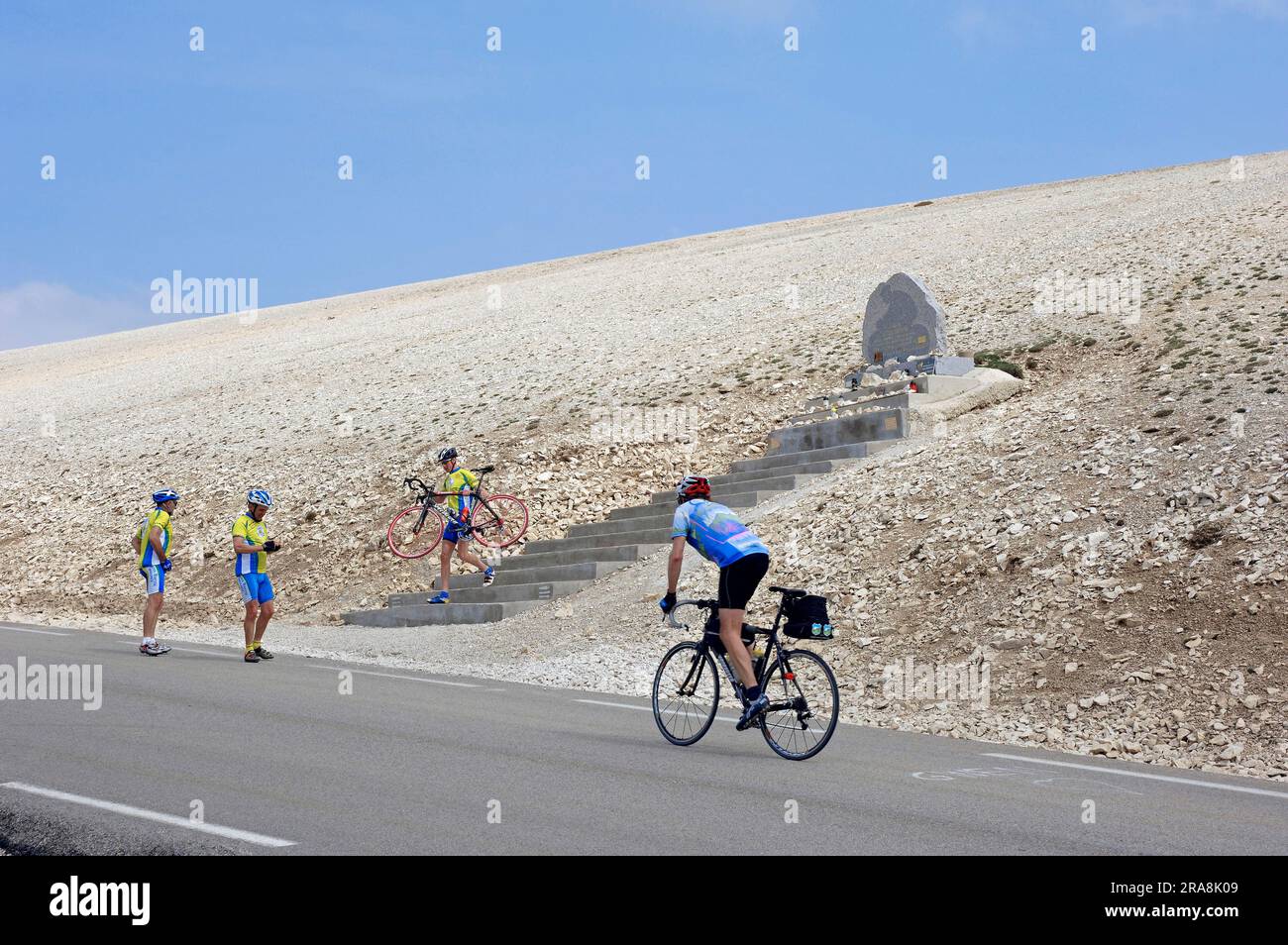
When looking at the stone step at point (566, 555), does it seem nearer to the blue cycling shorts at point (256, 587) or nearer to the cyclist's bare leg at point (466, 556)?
the cyclist's bare leg at point (466, 556)

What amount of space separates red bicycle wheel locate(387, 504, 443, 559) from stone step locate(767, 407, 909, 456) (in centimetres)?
588

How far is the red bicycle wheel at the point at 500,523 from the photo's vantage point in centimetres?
2030

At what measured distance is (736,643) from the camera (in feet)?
29.8

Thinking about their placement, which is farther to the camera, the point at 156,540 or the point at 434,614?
the point at 434,614

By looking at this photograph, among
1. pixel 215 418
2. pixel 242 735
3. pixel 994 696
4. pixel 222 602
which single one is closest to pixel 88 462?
pixel 215 418

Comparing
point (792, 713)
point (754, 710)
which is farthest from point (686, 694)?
point (792, 713)

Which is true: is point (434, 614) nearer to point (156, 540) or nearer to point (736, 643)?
point (156, 540)

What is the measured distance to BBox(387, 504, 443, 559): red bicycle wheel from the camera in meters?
20.4

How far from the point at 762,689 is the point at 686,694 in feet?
2.21

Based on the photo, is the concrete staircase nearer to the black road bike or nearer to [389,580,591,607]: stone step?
[389,580,591,607]: stone step

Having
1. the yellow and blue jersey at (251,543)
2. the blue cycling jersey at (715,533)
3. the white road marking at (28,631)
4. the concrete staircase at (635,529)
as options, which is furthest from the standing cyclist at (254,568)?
the blue cycling jersey at (715,533)

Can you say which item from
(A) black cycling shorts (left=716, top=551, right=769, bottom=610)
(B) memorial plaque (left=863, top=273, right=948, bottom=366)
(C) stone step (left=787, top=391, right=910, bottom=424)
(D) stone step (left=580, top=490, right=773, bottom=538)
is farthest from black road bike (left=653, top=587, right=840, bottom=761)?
(B) memorial plaque (left=863, top=273, right=948, bottom=366)

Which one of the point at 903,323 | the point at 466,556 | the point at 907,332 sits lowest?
the point at 466,556
